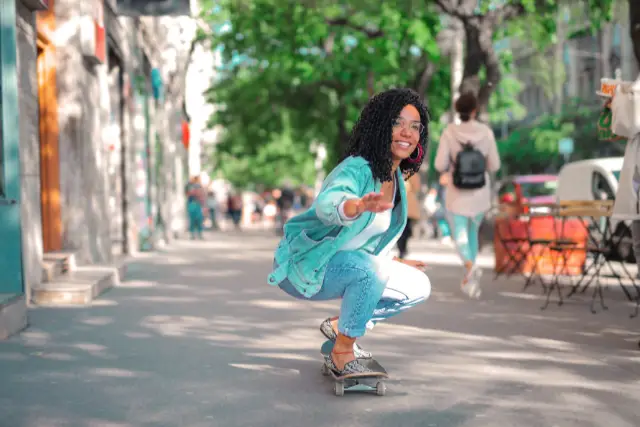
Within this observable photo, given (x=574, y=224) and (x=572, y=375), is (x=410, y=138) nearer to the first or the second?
(x=572, y=375)

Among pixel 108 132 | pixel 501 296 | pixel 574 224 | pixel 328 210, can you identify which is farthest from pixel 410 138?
pixel 108 132

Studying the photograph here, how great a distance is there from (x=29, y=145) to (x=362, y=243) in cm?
569

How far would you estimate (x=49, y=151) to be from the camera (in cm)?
1242

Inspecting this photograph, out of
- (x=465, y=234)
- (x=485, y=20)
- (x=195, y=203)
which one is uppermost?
(x=485, y=20)

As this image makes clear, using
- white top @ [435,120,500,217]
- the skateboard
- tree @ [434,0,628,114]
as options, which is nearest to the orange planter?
white top @ [435,120,500,217]

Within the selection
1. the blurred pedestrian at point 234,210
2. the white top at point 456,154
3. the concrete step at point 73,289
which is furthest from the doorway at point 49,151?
the blurred pedestrian at point 234,210

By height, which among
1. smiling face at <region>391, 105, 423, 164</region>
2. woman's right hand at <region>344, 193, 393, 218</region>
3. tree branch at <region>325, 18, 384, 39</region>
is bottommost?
woman's right hand at <region>344, 193, 393, 218</region>

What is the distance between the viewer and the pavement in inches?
196

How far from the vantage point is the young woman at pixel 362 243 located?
538 centimetres

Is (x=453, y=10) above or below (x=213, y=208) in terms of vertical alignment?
above

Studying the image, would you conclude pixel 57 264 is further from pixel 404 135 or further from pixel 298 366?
pixel 404 135

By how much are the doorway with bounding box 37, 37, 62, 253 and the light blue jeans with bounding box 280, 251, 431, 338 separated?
7.56 m

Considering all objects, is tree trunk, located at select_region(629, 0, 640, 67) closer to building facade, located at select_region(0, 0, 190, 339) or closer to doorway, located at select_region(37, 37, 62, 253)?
building facade, located at select_region(0, 0, 190, 339)

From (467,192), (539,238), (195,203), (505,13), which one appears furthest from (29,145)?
(195,203)
